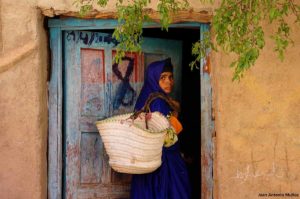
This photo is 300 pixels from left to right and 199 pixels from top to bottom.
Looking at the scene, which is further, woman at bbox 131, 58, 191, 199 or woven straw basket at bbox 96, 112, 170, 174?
woman at bbox 131, 58, 191, 199

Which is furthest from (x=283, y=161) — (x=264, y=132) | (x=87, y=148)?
(x=87, y=148)

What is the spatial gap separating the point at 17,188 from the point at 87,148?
700 mm

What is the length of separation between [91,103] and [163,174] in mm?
855

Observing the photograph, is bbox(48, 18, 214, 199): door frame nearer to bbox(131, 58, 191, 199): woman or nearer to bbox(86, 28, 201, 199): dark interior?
bbox(131, 58, 191, 199): woman

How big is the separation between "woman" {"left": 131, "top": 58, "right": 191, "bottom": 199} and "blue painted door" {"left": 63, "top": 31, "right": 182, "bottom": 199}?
0.24m

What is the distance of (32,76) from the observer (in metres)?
4.87

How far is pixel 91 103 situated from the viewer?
527cm

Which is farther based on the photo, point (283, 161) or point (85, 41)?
point (85, 41)

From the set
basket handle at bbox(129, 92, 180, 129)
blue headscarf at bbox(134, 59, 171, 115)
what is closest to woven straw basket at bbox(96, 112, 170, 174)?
basket handle at bbox(129, 92, 180, 129)

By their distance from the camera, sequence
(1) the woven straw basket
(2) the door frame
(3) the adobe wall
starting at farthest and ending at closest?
(2) the door frame, (3) the adobe wall, (1) the woven straw basket

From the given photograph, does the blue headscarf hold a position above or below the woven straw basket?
above

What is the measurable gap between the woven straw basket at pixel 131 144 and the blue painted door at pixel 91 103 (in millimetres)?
550

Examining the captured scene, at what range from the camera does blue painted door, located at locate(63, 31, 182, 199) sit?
5.21 m

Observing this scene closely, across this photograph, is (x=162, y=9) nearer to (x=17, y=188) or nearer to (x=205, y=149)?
(x=205, y=149)
